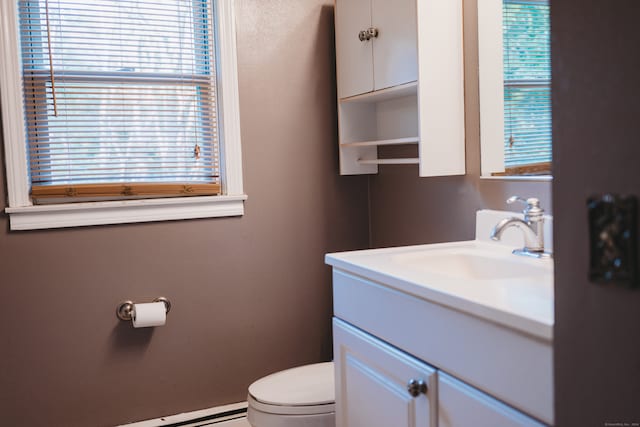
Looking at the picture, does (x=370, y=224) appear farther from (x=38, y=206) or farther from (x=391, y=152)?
(x=38, y=206)

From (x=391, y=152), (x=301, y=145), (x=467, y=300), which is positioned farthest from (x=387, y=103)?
(x=467, y=300)

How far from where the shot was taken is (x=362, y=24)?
7.87ft

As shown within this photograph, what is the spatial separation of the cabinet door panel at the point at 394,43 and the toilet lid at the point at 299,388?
1061mm

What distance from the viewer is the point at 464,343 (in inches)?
50.6

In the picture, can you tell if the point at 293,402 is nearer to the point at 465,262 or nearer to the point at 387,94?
the point at 465,262

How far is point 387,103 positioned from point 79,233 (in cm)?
130

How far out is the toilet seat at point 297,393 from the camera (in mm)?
2039

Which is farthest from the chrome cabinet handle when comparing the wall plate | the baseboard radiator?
the wall plate

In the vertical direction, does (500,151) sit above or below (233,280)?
above

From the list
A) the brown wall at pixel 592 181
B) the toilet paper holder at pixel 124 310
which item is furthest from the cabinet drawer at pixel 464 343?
the toilet paper holder at pixel 124 310

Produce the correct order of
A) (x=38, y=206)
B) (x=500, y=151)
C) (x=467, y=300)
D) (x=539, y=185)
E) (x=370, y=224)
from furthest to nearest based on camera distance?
1. (x=370, y=224)
2. (x=38, y=206)
3. (x=500, y=151)
4. (x=539, y=185)
5. (x=467, y=300)

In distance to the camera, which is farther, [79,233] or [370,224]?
[370,224]

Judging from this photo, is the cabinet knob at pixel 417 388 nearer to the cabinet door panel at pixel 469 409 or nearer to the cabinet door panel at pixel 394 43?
the cabinet door panel at pixel 469 409

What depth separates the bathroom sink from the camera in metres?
1.78
